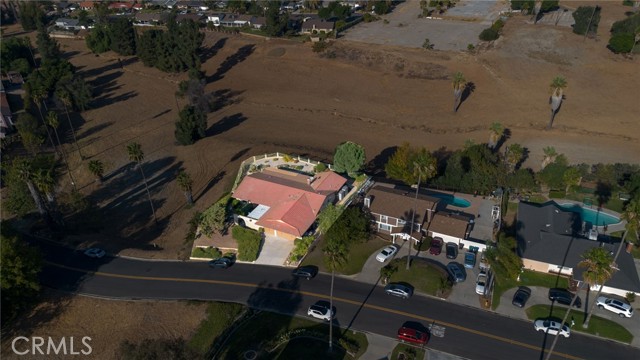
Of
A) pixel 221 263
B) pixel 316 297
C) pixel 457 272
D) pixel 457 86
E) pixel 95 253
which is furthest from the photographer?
pixel 457 86

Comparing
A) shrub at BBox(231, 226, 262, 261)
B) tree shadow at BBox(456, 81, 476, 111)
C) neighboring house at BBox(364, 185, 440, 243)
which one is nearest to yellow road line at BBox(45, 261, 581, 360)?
shrub at BBox(231, 226, 262, 261)

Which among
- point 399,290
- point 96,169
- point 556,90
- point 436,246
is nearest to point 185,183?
point 96,169

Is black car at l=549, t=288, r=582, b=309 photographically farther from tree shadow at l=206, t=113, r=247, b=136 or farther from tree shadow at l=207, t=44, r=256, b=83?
tree shadow at l=207, t=44, r=256, b=83

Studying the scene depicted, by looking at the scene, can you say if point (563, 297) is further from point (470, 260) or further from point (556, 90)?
point (556, 90)

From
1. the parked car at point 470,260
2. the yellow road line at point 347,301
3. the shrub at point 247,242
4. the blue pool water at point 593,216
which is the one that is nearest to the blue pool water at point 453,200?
the parked car at point 470,260

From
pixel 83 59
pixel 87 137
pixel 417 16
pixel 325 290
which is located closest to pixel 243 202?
pixel 325 290
